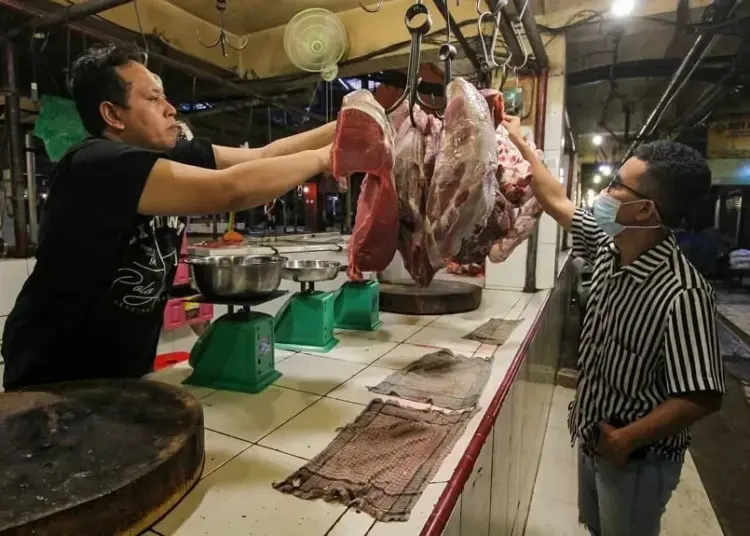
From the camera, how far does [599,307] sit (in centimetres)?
152

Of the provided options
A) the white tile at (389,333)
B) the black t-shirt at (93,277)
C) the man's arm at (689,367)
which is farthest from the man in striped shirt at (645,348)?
the black t-shirt at (93,277)

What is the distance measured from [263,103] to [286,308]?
8.39 ft

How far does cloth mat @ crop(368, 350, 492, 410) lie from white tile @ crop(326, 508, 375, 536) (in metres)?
0.55

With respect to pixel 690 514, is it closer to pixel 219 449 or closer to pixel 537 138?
pixel 537 138

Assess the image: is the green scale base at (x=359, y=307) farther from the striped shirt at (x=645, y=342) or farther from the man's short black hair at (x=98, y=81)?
the man's short black hair at (x=98, y=81)

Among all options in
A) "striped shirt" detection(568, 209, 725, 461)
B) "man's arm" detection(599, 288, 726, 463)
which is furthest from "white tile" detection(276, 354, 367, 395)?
"man's arm" detection(599, 288, 726, 463)

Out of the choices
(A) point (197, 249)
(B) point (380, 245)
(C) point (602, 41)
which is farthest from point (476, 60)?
(A) point (197, 249)

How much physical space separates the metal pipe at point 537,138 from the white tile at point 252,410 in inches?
90.5

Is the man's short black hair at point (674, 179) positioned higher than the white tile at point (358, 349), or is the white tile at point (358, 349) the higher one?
the man's short black hair at point (674, 179)

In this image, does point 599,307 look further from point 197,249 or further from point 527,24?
point 197,249

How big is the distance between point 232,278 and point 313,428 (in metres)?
0.50

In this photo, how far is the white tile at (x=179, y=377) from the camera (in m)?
1.48

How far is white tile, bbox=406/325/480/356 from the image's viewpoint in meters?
2.01

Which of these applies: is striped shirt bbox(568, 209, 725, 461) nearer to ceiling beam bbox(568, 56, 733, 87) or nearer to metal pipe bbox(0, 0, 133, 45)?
metal pipe bbox(0, 0, 133, 45)
